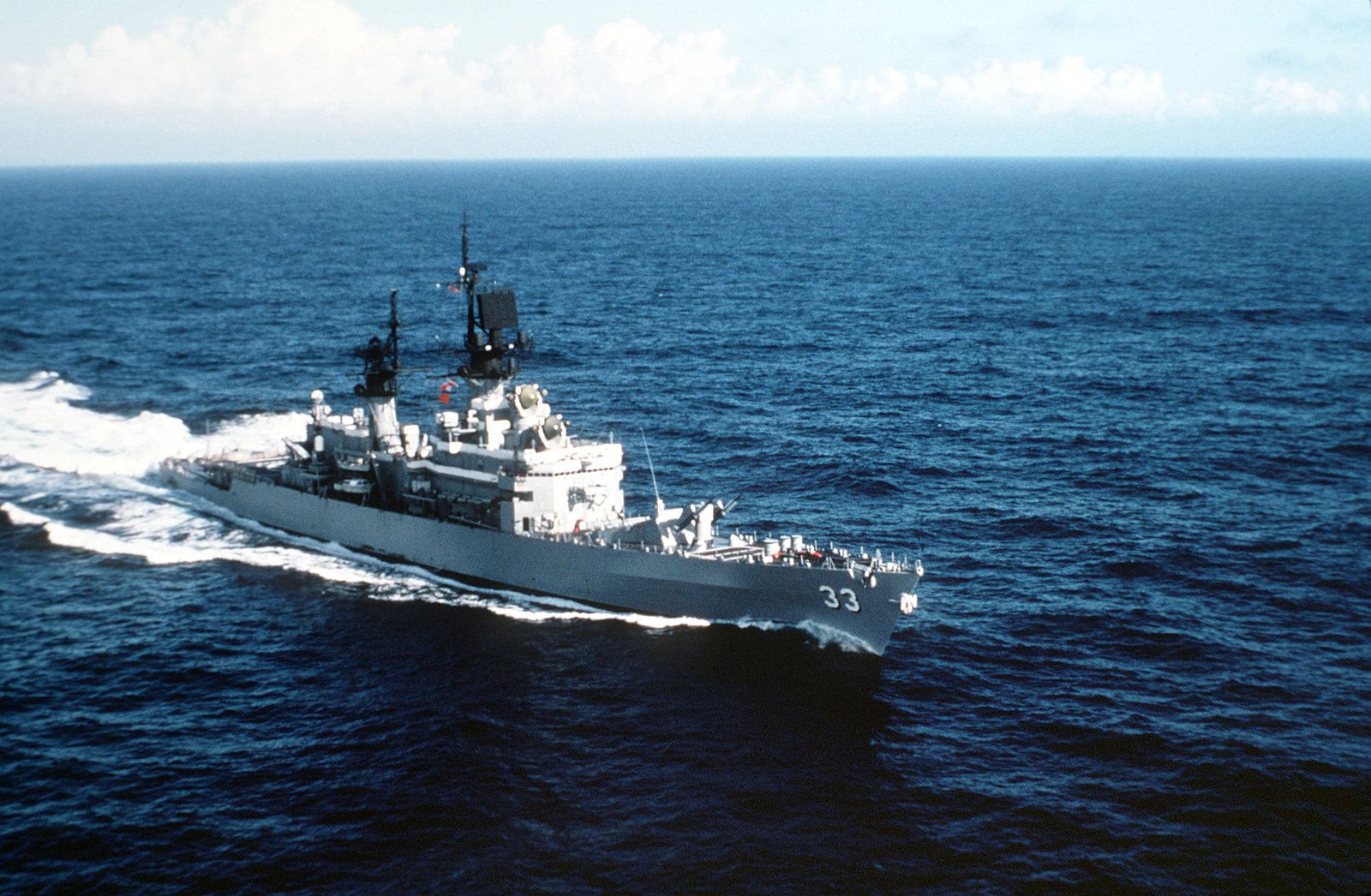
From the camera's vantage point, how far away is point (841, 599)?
38.6 metres

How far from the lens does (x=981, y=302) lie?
3969 inches

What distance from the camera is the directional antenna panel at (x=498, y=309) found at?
46.9m

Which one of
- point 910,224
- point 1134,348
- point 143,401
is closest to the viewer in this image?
point 143,401

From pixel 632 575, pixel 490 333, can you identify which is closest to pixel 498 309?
pixel 490 333

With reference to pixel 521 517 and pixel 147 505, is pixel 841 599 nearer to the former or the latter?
pixel 521 517

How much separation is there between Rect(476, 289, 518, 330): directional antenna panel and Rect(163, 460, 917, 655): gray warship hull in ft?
28.4

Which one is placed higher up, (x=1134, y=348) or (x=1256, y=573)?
(x=1134, y=348)

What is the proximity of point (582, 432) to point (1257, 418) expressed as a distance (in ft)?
119

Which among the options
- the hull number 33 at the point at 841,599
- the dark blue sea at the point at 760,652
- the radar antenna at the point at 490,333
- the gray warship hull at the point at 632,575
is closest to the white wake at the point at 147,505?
the dark blue sea at the point at 760,652

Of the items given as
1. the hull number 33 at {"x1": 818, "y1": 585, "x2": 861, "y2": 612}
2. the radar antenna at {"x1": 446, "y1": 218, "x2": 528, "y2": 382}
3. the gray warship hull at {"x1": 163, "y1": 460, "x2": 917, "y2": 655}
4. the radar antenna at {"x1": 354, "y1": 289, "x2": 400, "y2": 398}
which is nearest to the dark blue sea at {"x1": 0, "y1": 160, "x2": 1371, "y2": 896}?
the gray warship hull at {"x1": 163, "y1": 460, "x2": 917, "y2": 655}

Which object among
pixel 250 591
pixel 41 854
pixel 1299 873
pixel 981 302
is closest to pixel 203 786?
pixel 41 854

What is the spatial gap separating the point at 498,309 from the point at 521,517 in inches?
368

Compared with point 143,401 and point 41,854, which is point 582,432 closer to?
point 143,401

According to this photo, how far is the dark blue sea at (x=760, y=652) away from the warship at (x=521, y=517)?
140 centimetres
